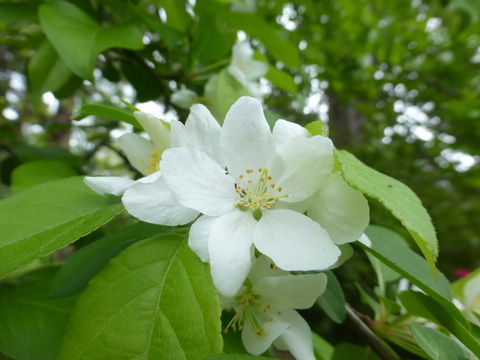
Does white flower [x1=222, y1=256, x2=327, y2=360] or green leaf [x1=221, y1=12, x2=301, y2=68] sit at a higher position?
green leaf [x1=221, y1=12, x2=301, y2=68]

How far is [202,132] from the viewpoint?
1.90 ft

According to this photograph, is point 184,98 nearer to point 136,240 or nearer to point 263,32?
point 263,32

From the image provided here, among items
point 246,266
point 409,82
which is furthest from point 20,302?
point 409,82

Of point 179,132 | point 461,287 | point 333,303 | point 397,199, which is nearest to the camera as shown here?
point 397,199

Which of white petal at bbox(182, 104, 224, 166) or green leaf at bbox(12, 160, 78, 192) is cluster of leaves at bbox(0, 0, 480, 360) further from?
white petal at bbox(182, 104, 224, 166)

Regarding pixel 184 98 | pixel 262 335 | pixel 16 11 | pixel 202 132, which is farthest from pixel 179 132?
pixel 16 11

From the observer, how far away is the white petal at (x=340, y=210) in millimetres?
516

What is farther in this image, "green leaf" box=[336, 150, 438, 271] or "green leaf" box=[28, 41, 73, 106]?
"green leaf" box=[28, 41, 73, 106]

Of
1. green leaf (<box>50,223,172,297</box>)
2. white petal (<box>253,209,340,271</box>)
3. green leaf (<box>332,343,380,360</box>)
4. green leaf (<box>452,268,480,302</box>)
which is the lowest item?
green leaf (<box>332,343,380,360</box>)

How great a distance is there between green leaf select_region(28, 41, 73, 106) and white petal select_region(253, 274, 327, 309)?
0.84m

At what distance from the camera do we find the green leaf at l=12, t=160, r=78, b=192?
3.44 ft

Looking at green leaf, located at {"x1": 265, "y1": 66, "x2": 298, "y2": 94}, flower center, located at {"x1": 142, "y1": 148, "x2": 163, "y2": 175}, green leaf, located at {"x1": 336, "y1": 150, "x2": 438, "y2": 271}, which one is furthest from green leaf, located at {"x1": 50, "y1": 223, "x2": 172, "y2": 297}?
green leaf, located at {"x1": 265, "y1": 66, "x2": 298, "y2": 94}

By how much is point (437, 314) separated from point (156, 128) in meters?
0.53

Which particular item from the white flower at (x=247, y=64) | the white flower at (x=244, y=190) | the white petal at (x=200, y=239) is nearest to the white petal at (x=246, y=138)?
the white flower at (x=244, y=190)
